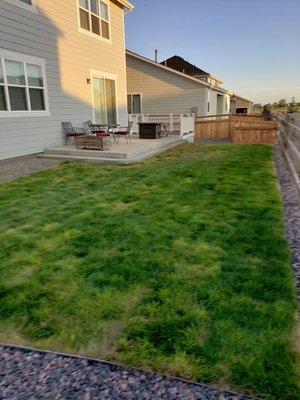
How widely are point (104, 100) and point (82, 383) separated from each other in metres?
13.9

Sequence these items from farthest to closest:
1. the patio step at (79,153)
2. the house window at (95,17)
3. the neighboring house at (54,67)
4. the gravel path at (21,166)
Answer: the house window at (95,17) → the patio step at (79,153) → the neighboring house at (54,67) → the gravel path at (21,166)

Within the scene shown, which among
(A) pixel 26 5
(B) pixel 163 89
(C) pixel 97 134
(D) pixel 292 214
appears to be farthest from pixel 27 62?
(B) pixel 163 89

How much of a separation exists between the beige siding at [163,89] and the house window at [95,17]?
28.8ft

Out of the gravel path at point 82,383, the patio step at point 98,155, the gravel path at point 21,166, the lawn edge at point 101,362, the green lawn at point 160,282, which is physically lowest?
the gravel path at point 82,383

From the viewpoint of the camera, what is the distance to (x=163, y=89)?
74.4 feet

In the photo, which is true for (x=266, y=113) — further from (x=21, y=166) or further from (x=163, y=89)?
(x=21, y=166)

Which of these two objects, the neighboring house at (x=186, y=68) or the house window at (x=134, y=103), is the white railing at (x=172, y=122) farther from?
the neighboring house at (x=186, y=68)

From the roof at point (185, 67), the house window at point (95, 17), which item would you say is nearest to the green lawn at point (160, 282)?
the house window at point (95, 17)

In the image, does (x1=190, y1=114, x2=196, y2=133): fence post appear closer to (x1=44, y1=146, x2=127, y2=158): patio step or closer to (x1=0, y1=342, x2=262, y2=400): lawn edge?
(x1=44, y1=146, x2=127, y2=158): patio step

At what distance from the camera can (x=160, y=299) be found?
2.72m

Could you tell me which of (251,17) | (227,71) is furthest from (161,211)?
(227,71)

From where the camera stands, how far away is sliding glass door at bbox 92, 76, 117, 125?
1391 centimetres

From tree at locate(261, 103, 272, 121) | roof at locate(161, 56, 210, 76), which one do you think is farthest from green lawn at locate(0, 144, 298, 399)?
roof at locate(161, 56, 210, 76)

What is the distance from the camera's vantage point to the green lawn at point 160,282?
6.97 ft
